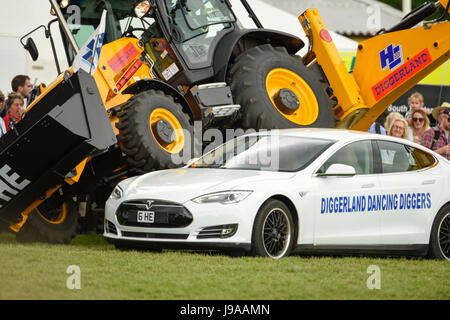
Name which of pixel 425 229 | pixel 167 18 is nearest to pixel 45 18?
pixel 167 18

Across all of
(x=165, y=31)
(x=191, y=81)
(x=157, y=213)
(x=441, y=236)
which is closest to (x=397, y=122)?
(x=191, y=81)

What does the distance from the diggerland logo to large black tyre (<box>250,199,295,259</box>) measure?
420 centimetres

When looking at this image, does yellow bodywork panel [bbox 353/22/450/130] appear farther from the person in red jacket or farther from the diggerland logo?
the person in red jacket

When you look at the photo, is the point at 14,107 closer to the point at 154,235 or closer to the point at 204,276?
the point at 154,235

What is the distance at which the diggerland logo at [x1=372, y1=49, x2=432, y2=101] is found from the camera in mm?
12680

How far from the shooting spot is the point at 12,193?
34.0 feet

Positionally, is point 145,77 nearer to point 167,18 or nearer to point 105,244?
point 167,18

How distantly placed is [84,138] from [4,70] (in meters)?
5.84

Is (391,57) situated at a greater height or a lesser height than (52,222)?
greater

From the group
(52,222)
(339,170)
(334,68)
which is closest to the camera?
(339,170)

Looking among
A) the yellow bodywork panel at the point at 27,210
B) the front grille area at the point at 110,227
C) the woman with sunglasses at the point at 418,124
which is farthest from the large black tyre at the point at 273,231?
the woman with sunglasses at the point at 418,124

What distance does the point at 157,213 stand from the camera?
9.08 meters

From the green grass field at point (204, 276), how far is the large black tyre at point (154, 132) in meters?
1.37

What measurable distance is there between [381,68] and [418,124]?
3186mm
